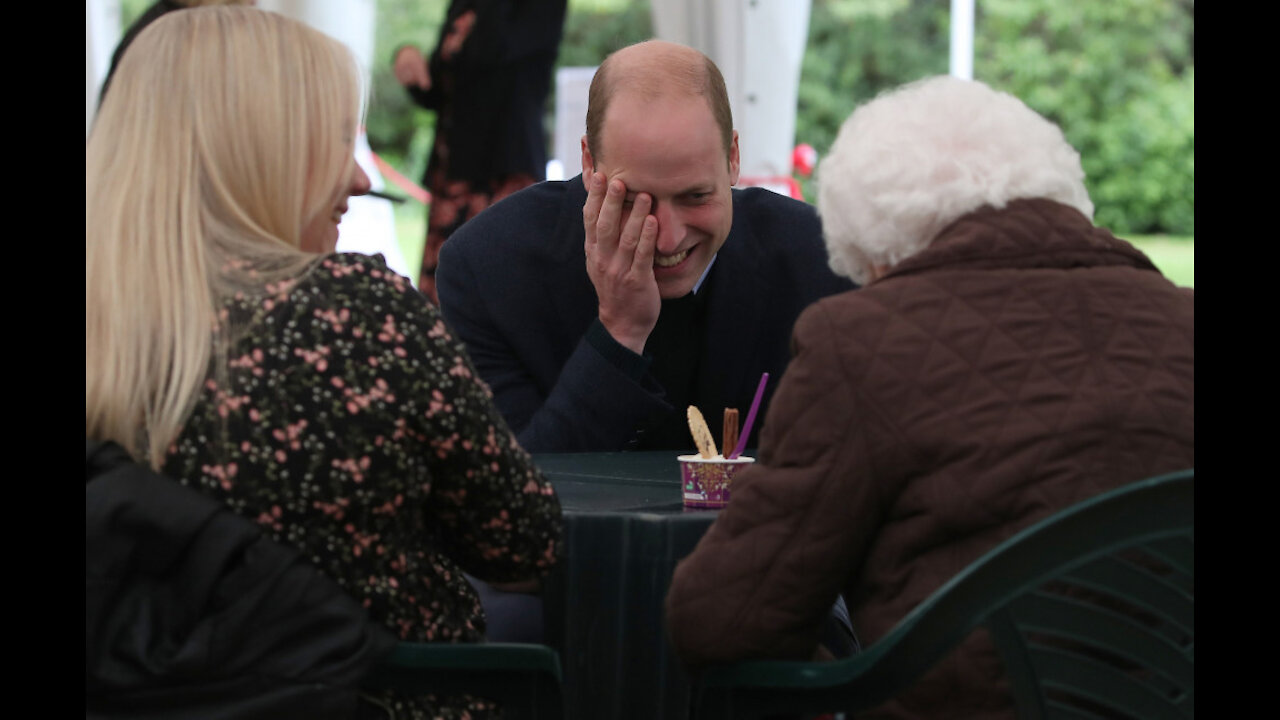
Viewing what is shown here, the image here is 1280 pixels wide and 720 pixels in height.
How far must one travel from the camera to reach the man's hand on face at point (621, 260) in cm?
230

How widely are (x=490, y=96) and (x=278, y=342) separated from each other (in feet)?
13.7

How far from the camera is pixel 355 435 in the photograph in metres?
1.33

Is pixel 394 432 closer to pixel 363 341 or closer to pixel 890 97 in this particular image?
pixel 363 341

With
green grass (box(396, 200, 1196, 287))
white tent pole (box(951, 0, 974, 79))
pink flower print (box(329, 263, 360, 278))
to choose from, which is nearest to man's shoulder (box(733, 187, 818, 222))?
pink flower print (box(329, 263, 360, 278))

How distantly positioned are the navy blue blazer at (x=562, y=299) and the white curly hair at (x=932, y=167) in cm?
86

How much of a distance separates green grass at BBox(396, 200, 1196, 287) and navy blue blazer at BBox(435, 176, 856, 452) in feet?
30.3

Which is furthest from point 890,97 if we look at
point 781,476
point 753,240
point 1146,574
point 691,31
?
point 691,31

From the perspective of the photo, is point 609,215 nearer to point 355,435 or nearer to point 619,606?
point 619,606

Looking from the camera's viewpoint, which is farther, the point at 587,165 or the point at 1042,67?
the point at 1042,67

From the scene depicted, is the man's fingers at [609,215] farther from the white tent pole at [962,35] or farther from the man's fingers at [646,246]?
the white tent pole at [962,35]

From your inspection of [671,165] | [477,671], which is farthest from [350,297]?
[671,165]

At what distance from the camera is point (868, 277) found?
1.69 m

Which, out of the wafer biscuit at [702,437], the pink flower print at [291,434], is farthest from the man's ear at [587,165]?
the pink flower print at [291,434]

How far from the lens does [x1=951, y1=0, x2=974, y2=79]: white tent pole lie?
705 centimetres
